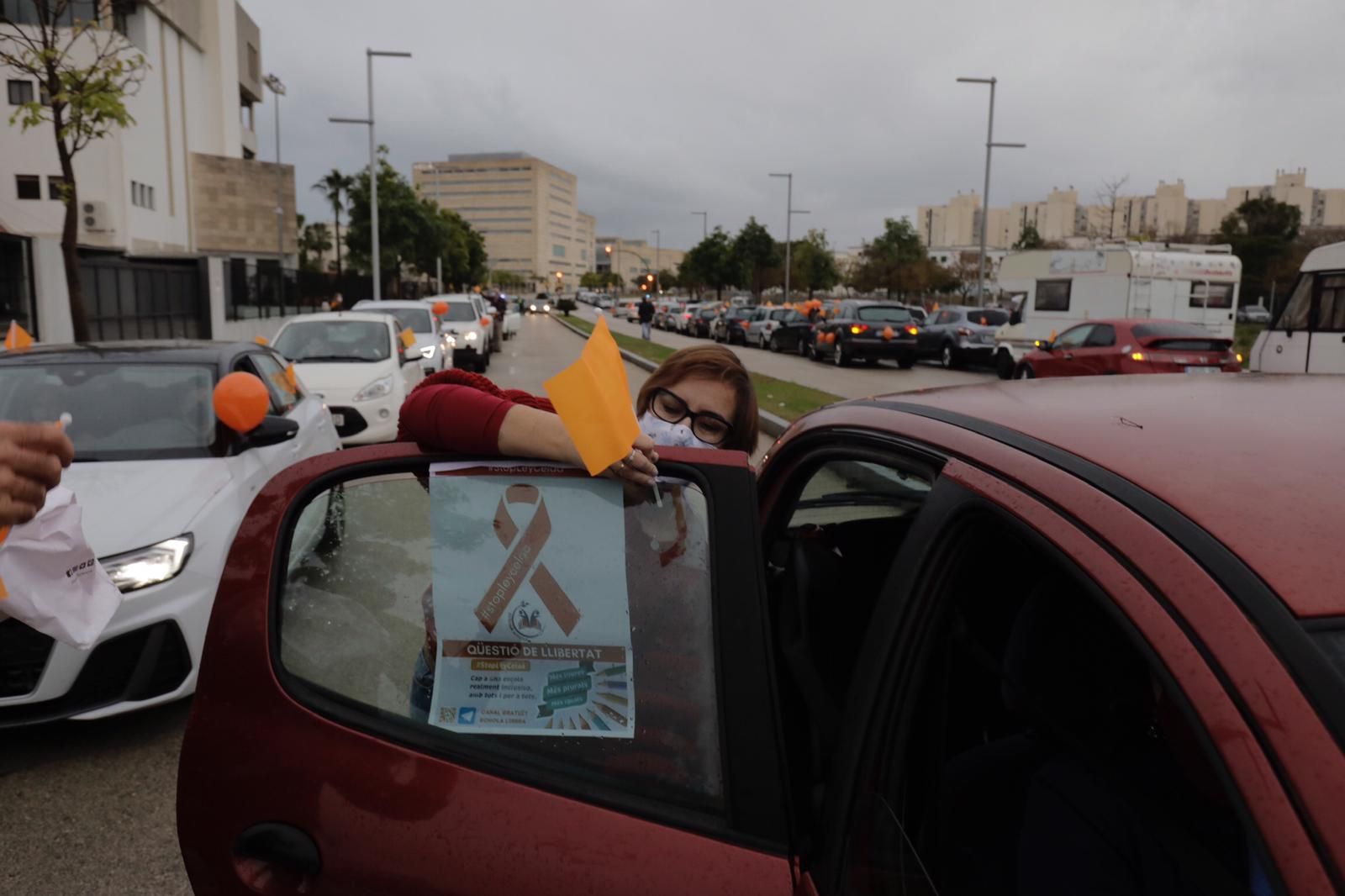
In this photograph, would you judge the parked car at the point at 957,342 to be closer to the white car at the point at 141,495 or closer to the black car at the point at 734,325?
the black car at the point at 734,325

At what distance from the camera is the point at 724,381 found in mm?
2443

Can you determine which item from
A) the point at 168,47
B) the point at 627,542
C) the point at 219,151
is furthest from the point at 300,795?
the point at 219,151

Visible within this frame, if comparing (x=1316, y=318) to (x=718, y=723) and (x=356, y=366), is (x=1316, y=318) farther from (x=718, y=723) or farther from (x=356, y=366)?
(x=718, y=723)

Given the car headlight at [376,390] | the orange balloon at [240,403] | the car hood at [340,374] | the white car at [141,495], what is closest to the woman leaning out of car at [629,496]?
the white car at [141,495]

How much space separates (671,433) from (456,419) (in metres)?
0.73

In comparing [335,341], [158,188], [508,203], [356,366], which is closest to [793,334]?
[335,341]

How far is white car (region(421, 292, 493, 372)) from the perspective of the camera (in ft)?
73.2

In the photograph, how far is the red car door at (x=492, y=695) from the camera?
58.6 inches

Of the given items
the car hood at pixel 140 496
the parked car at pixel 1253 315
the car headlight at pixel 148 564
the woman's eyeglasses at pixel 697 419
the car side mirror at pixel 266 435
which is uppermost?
the parked car at pixel 1253 315

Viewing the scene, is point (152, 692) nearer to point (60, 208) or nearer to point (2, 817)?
point (2, 817)

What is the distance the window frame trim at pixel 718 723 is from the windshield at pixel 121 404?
3753mm

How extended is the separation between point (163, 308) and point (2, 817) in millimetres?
24891

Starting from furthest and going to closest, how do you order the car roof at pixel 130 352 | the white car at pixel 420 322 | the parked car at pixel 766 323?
the parked car at pixel 766 323
the white car at pixel 420 322
the car roof at pixel 130 352

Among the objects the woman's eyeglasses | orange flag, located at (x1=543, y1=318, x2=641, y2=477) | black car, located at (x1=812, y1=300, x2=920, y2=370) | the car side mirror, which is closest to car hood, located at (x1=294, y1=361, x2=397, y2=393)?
the car side mirror
